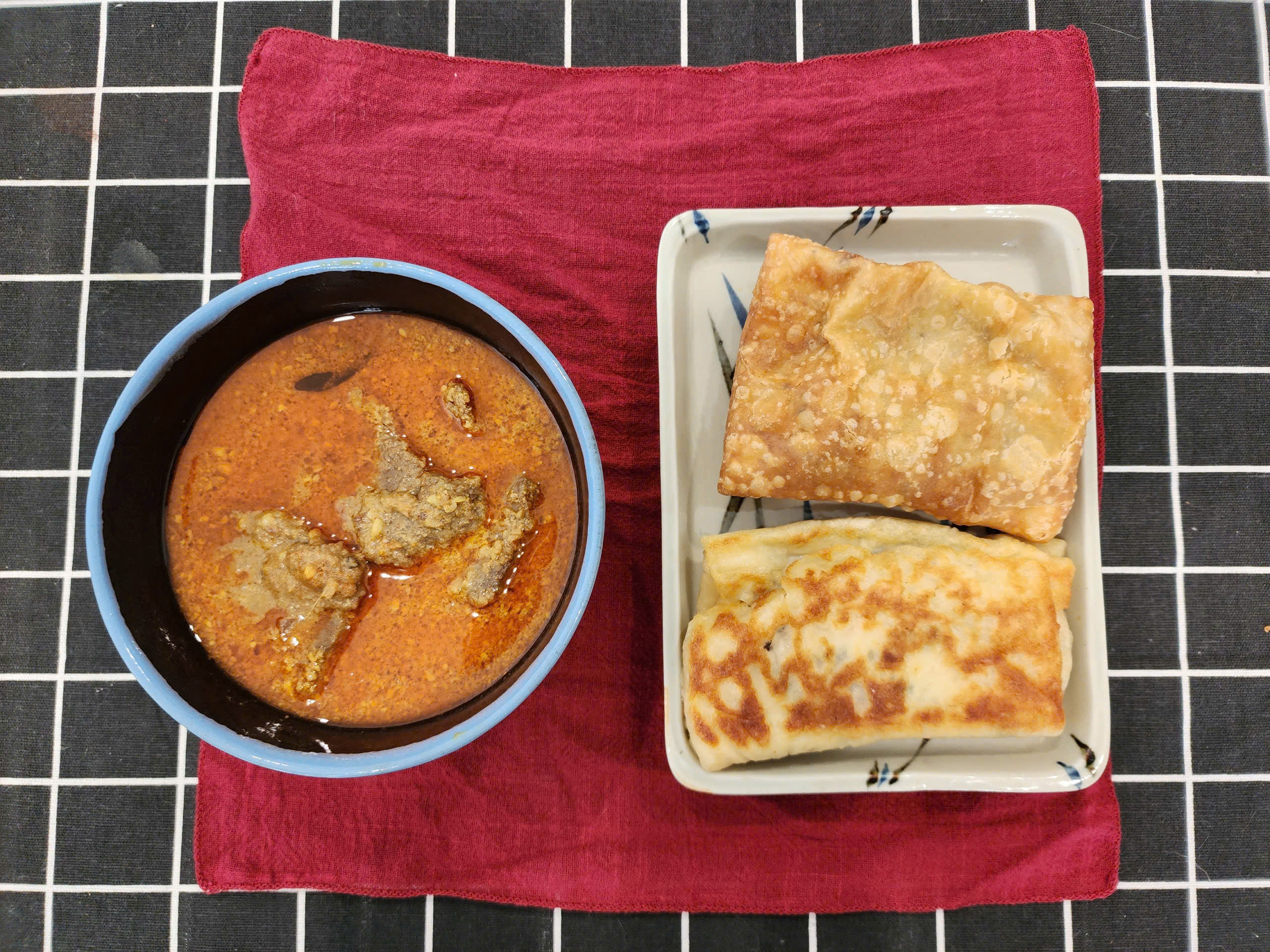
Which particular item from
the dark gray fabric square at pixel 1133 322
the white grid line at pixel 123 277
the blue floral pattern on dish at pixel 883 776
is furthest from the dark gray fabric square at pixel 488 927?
the dark gray fabric square at pixel 1133 322

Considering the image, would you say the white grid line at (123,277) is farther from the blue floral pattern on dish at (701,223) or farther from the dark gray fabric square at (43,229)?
the blue floral pattern on dish at (701,223)

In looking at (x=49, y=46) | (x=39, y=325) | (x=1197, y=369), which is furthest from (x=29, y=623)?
(x=1197, y=369)

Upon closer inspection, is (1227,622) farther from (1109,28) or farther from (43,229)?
(43,229)

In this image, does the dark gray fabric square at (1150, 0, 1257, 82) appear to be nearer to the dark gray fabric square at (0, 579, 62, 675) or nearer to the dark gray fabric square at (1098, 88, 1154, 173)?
the dark gray fabric square at (1098, 88, 1154, 173)

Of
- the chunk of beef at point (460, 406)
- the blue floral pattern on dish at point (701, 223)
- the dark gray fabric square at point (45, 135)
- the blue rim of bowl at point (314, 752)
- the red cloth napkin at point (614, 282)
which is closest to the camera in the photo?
the blue rim of bowl at point (314, 752)

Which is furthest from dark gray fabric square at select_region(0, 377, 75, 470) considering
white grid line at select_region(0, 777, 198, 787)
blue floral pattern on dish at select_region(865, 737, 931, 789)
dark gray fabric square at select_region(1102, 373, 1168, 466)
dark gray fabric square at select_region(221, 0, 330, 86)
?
dark gray fabric square at select_region(1102, 373, 1168, 466)

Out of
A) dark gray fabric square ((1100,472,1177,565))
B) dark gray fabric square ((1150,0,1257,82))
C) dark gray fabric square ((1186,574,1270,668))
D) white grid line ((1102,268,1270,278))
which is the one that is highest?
dark gray fabric square ((1150,0,1257,82))
